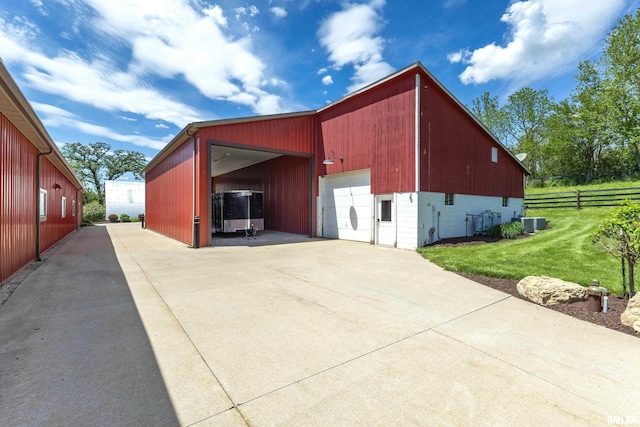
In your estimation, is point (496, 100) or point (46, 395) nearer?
point (46, 395)

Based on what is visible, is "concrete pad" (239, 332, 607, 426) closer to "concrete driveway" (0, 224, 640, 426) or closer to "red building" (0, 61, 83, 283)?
"concrete driveway" (0, 224, 640, 426)

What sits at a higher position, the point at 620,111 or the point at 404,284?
the point at 620,111

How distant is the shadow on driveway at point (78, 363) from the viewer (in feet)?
6.28

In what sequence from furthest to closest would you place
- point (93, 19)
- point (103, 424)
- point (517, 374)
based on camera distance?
point (93, 19) → point (517, 374) → point (103, 424)

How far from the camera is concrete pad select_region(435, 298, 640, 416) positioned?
221 centimetres

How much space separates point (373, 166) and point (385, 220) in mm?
2213

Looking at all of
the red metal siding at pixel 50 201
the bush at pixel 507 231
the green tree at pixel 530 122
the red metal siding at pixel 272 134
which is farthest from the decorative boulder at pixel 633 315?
the green tree at pixel 530 122

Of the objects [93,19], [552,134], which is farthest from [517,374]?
[552,134]

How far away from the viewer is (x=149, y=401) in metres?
2.03

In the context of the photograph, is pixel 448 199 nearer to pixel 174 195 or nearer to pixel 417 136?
pixel 417 136

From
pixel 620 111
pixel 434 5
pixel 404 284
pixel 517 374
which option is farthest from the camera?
pixel 620 111

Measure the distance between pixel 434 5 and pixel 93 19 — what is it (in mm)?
11235

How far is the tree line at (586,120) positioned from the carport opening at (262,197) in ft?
93.3

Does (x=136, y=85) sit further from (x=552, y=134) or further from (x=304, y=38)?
(x=552, y=134)
